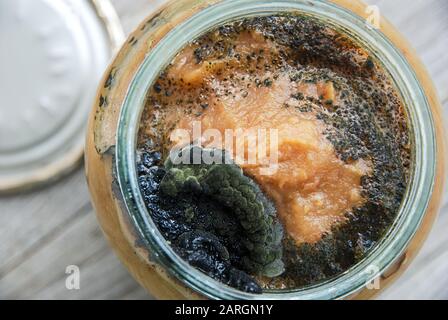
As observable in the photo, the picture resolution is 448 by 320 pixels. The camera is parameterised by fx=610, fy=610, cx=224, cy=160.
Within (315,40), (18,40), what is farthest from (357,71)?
Result: (18,40)

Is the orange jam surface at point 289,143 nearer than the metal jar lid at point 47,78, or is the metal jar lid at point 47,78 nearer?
the orange jam surface at point 289,143

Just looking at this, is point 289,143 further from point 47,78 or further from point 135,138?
point 47,78

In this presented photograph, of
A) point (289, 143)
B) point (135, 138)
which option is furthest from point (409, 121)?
point (135, 138)

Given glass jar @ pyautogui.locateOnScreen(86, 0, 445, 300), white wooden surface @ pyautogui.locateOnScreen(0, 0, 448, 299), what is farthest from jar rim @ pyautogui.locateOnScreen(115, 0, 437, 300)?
white wooden surface @ pyautogui.locateOnScreen(0, 0, 448, 299)

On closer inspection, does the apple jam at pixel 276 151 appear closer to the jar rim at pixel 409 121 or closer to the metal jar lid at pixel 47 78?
the jar rim at pixel 409 121

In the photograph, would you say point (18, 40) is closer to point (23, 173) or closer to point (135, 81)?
point (23, 173)

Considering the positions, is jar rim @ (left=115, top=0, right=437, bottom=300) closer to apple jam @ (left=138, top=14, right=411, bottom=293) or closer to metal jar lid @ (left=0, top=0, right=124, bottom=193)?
apple jam @ (left=138, top=14, right=411, bottom=293)

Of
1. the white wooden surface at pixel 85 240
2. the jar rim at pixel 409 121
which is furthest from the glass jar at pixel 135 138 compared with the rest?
the white wooden surface at pixel 85 240
